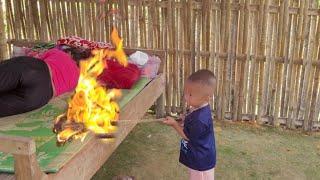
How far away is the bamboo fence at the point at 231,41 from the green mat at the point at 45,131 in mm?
1061

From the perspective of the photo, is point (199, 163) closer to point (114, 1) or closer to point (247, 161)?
point (247, 161)

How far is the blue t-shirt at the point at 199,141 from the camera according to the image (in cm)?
316

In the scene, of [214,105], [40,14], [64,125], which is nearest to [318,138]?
[214,105]

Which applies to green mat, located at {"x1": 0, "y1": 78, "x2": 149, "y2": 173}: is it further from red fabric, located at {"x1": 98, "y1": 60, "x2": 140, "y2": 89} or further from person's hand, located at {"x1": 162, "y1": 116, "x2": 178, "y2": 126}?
person's hand, located at {"x1": 162, "y1": 116, "x2": 178, "y2": 126}

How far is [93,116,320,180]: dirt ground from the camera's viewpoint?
4414 mm

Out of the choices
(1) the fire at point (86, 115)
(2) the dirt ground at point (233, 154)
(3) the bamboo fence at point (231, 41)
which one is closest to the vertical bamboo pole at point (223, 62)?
(3) the bamboo fence at point (231, 41)

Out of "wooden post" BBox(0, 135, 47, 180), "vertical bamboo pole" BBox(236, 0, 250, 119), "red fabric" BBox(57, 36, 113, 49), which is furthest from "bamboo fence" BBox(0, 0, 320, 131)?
"wooden post" BBox(0, 135, 47, 180)

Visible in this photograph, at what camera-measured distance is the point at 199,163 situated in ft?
10.8

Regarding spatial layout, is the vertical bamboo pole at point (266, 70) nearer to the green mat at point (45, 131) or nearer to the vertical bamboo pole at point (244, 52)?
the vertical bamboo pole at point (244, 52)

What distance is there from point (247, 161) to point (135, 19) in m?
2.39

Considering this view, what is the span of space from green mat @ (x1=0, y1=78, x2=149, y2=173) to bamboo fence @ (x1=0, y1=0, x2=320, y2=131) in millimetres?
1061

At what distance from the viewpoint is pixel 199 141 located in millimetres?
3234

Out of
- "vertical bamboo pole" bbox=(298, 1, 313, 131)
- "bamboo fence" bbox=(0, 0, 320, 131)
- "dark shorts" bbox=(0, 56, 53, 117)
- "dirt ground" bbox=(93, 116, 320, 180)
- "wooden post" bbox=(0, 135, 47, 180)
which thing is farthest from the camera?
"bamboo fence" bbox=(0, 0, 320, 131)

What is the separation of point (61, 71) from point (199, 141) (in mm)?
1806
